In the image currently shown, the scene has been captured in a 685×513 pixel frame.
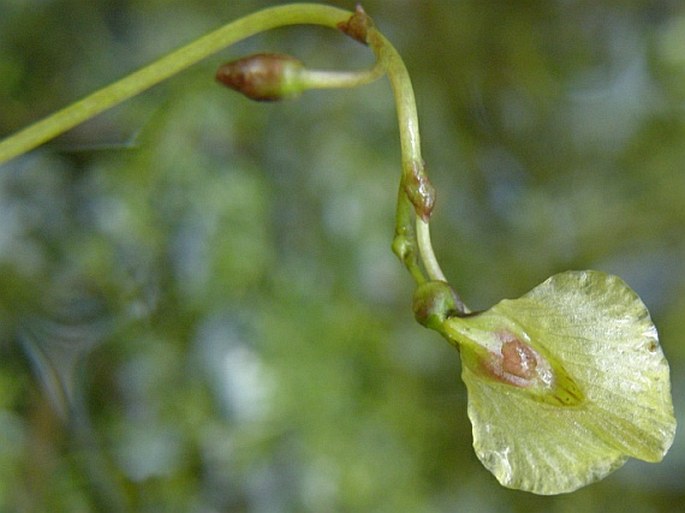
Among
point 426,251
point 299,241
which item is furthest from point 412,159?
point 299,241

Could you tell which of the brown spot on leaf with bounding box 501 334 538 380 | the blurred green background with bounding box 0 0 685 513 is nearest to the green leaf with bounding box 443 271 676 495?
the brown spot on leaf with bounding box 501 334 538 380

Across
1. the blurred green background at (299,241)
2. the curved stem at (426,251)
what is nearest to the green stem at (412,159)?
the curved stem at (426,251)

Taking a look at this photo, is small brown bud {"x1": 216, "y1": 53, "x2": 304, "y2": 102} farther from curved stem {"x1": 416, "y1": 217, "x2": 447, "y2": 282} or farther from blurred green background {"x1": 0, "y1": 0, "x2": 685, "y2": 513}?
blurred green background {"x1": 0, "y1": 0, "x2": 685, "y2": 513}

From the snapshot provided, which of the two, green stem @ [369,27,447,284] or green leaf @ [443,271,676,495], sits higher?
green stem @ [369,27,447,284]

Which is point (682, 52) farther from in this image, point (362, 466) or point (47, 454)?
point (47, 454)

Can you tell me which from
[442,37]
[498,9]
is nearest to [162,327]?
[442,37]

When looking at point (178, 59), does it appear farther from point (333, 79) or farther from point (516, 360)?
point (516, 360)
